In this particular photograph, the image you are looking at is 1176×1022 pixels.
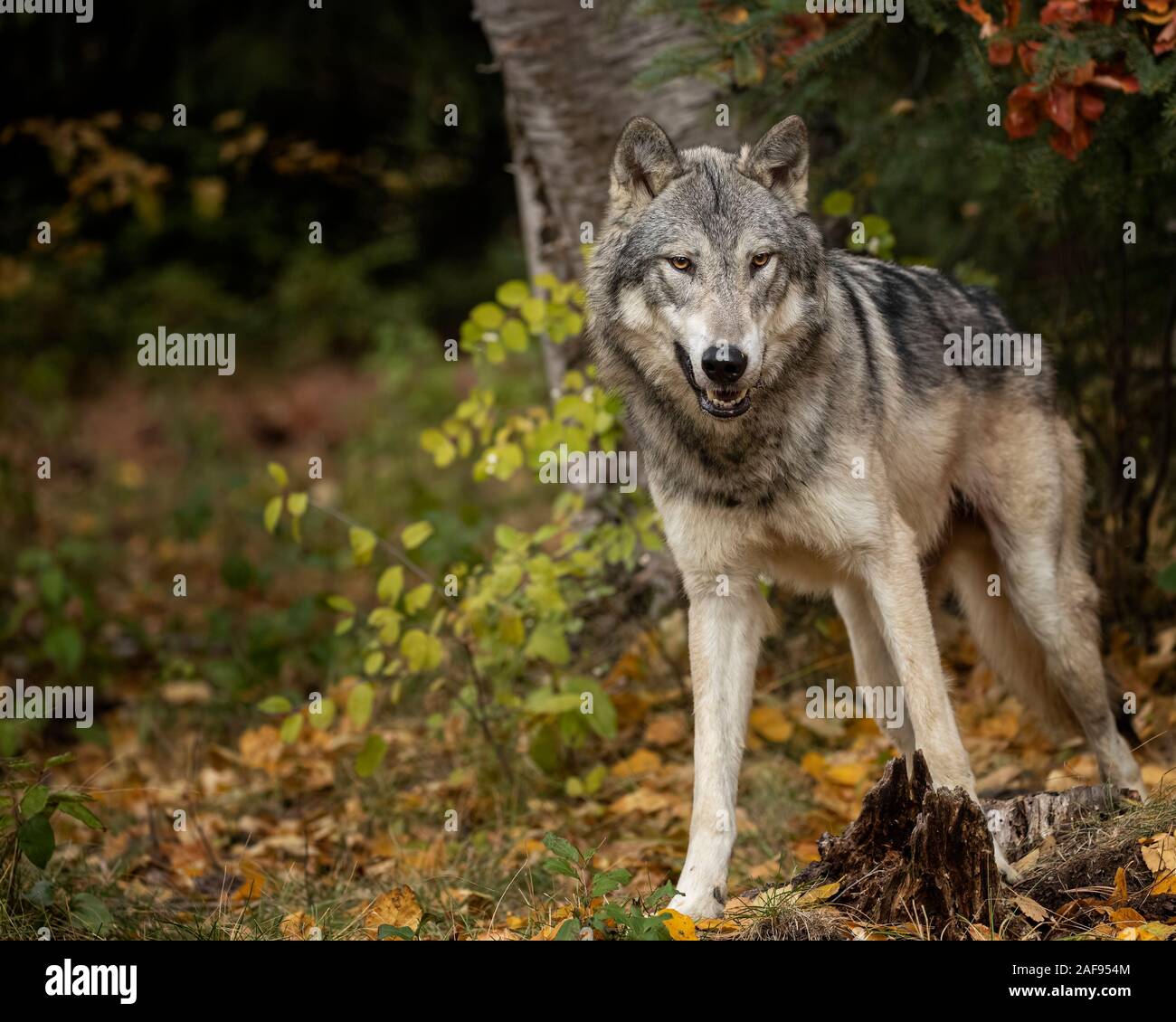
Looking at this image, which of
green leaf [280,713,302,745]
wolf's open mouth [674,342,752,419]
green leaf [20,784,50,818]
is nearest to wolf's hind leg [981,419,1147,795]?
wolf's open mouth [674,342,752,419]

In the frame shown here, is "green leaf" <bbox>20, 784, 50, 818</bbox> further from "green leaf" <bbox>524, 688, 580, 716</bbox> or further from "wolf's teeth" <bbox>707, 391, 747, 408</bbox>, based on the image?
"wolf's teeth" <bbox>707, 391, 747, 408</bbox>

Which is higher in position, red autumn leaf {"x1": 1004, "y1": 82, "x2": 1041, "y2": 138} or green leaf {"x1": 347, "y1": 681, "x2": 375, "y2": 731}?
red autumn leaf {"x1": 1004, "y1": 82, "x2": 1041, "y2": 138}

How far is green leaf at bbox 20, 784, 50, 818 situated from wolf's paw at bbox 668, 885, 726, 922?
1961 mm

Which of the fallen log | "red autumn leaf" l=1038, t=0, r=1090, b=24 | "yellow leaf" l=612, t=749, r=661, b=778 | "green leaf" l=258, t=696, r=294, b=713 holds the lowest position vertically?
the fallen log

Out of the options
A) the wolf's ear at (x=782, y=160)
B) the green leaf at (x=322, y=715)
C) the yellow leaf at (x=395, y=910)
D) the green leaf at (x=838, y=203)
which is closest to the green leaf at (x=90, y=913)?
the yellow leaf at (x=395, y=910)

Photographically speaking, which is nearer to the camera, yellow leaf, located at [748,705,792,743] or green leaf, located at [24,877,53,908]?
green leaf, located at [24,877,53,908]

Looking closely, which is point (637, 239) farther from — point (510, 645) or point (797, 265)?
point (510, 645)

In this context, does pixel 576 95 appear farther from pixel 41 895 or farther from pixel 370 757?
pixel 41 895

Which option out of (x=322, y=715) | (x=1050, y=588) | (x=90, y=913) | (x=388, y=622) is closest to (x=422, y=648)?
(x=388, y=622)

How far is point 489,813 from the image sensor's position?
18.1 feet

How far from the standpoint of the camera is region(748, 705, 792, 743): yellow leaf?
5.79 m

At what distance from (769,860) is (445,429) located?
2.32 metres

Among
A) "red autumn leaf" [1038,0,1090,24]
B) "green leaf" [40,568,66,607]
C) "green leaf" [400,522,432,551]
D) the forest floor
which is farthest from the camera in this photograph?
"green leaf" [40,568,66,607]
